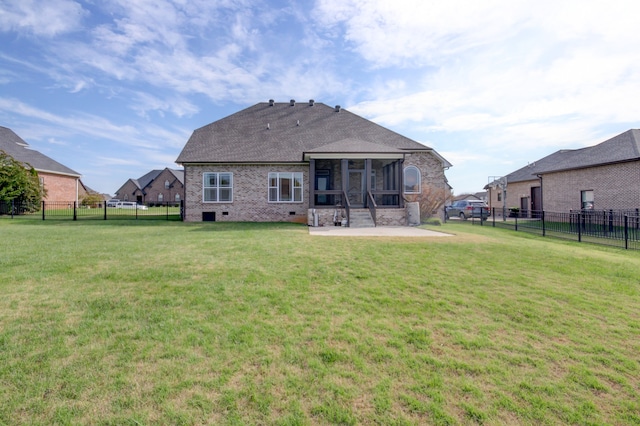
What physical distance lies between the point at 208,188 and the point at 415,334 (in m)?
16.5

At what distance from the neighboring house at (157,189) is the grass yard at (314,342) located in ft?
172

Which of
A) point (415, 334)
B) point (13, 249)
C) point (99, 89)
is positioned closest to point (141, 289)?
point (415, 334)

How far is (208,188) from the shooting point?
1788 cm

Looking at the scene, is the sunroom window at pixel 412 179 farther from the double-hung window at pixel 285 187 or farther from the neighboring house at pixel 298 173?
the double-hung window at pixel 285 187

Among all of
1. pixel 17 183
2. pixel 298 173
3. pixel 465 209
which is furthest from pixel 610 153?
pixel 17 183

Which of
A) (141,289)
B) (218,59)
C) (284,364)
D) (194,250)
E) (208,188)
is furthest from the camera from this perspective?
(208,188)

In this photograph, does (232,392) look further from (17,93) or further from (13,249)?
(17,93)

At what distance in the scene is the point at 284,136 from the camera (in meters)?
20.2

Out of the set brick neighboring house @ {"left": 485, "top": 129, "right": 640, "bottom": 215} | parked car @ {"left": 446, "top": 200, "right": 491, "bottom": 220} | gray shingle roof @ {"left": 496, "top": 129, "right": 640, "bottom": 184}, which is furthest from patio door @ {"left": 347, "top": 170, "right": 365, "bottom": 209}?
gray shingle roof @ {"left": 496, "top": 129, "right": 640, "bottom": 184}

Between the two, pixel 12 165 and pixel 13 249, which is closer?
pixel 13 249

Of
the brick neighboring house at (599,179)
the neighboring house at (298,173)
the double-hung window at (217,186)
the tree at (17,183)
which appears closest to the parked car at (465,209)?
the brick neighboring house at (599,179)

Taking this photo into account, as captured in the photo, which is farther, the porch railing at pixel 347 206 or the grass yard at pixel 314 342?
the porch railing at pixel 347 206

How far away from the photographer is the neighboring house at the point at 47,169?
2673 centimetres

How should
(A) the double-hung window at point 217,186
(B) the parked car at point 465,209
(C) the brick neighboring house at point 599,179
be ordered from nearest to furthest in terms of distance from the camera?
(C) the brick neighboring house at point 599,179
(A) the double-hung window at point 217,186
(B) the parked car at point 465,209
